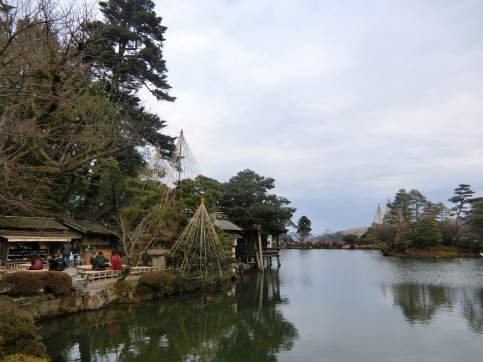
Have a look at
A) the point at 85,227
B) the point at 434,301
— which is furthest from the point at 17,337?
the point at 434,301

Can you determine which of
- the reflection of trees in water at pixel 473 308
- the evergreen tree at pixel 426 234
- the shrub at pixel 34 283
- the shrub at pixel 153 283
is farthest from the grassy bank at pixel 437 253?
the shrub at pixel 34 283

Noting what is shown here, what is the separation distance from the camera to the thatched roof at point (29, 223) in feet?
55.7

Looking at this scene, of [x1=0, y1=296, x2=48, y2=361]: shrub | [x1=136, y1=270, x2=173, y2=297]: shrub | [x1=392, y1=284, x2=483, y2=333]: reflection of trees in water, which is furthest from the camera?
[x1=136, y1=270, x2=173, y2=297]: shrub

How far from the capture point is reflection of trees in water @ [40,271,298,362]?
9.57m

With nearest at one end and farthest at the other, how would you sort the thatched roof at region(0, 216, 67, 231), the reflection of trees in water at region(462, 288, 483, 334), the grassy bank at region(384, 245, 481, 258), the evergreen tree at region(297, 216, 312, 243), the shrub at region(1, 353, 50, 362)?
the shrub at region(1, 353, 50, 362), the reflection of trees in water at region(462, 288, 483, 334), the thatched roof at region(0, 216, 67, 231), the grassy bank at region(384, 245, 481, 258), the evergreen tree at region(297, 216, 312, 243)

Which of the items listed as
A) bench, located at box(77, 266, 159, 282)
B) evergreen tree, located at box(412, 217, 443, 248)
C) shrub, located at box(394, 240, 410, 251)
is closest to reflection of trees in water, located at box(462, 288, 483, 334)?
bench, located at box(77, 266, 159, 282)

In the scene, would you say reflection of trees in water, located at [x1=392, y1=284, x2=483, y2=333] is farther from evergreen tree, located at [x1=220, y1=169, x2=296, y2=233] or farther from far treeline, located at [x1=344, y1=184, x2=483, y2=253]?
far treeline, located at [x1=344, y1=184, x2=483, y2=253]

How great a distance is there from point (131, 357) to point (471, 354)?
9068 millimetres

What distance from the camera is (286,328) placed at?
12.3 m

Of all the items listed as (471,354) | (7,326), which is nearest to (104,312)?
(7,326)

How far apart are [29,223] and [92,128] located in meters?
10.9

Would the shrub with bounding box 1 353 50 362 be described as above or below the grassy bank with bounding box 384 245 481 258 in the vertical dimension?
above

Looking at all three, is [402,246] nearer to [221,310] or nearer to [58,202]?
[221,310]

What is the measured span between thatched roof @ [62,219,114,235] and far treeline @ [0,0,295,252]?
101 cm
